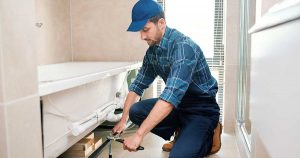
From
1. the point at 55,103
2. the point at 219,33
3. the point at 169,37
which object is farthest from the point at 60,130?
the point at 219,33

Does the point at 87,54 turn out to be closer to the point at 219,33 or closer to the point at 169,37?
the point at 219,33

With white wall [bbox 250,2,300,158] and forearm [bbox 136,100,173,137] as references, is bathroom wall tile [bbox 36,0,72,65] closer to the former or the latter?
forearm [bbox 136,100,173,137]

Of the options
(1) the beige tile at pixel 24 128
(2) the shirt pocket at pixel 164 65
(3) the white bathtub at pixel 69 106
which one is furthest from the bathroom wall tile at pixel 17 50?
(2) the shirt pocket at pixel 164 65

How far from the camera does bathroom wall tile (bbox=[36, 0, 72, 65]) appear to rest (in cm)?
233

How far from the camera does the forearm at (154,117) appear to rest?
1170 mm

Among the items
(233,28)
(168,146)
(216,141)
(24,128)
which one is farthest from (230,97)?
(24,128)

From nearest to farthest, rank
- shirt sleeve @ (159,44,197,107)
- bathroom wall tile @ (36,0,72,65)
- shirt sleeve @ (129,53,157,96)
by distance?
shirt sleeve @ (159,44,197,107), shirt sleeve @ (129,53,157,96), bathroom wall tile @ (36,0,72,65)

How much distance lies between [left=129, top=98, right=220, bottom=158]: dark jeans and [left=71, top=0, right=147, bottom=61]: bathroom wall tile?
40.8 inches

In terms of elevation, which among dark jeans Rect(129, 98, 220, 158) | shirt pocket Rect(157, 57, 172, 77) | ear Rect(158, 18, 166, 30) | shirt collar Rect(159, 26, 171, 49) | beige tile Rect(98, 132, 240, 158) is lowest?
beige tile Rect(98, 132, 240, 158)

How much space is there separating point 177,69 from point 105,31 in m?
1.68

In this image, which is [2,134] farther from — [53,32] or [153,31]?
[53,32]

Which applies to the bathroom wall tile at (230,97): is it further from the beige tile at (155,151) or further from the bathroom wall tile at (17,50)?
the bathroom wall tile at (17,50)

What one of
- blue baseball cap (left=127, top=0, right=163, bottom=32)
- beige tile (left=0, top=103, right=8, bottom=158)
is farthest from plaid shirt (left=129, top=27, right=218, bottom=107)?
beige tile (left=0, top=103, right=8, bottom=158)

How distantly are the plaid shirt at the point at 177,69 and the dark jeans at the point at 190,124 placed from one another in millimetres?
80
